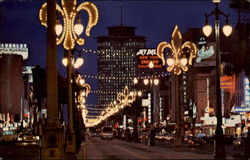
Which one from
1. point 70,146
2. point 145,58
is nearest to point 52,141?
point 70,146

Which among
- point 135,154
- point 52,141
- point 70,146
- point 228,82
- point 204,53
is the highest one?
point 204,53

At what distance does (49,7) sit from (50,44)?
135 cm

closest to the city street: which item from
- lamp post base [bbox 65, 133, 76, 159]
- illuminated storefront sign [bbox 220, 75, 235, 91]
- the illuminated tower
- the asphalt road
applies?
lamp post base [bbox 65, 133, 76, 159]

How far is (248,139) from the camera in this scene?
32.9m

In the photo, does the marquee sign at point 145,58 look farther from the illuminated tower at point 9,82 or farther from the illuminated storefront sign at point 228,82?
the illuminated tower at point 9,82

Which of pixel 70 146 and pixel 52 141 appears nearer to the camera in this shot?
pixel 52 141

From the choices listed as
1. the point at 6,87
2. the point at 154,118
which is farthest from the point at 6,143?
the point at 154,118

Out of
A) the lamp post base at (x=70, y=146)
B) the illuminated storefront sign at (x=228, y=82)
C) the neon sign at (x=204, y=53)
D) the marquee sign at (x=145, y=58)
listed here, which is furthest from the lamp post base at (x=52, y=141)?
the neon sign at (x=204, y=53)

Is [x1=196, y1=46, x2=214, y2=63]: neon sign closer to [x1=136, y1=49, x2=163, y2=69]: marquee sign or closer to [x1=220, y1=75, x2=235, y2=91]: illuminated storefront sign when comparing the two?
[x1=136, y1=49, x2=163, y2=69]: marquee sign

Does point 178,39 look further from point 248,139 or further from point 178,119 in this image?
point 248,139

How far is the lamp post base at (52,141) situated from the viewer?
18.6 meters

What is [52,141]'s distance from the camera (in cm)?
1873

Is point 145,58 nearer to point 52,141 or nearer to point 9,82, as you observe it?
point 9,82

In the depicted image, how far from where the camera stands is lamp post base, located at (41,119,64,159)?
18625mm
